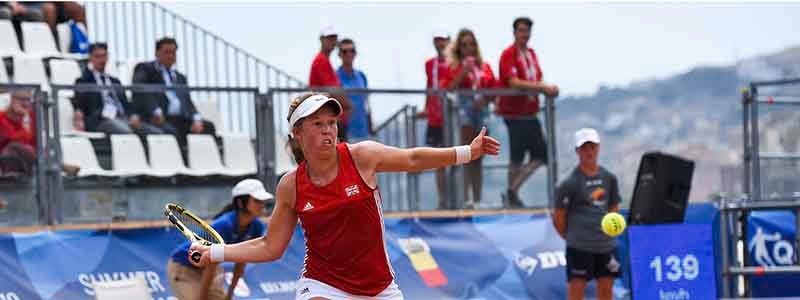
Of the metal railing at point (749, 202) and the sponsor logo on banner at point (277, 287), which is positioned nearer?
the sponsor logo on banner at point (277, 287)

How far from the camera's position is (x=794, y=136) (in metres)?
17.1

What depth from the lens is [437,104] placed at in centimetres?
1534

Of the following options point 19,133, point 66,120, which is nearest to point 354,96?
point 66,120

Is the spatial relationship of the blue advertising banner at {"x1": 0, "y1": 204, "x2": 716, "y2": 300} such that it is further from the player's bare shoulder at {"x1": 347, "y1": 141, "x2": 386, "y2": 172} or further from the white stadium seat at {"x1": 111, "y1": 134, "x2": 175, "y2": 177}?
the player's bare shoulder at {"x1": 347, "y1": 141, "x2": 386, "y2": 172}

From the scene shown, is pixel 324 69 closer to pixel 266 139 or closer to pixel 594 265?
pixel 266 139

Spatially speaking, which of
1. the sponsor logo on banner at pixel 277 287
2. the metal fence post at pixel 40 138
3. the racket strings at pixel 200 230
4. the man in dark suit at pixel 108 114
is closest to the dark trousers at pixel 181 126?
the man in dark suit at pixel 108 114

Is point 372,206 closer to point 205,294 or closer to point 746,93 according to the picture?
point 205,294

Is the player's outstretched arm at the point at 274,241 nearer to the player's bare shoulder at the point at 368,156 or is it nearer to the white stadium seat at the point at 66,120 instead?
the player's bare shoulder at the point at 368,156

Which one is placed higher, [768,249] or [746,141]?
[746,141]

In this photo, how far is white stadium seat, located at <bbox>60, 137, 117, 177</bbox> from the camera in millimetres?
13695

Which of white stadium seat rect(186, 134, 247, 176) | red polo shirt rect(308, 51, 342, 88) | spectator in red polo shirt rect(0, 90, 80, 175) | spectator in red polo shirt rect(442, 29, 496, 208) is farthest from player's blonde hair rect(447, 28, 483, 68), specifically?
spectator in red polo shirt rect(0, 90, 80, 175)

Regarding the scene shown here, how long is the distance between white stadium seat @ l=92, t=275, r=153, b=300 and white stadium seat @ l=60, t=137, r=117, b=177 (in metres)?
1.15

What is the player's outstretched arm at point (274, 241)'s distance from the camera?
8.51 m

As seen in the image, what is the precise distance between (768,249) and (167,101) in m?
6.70
